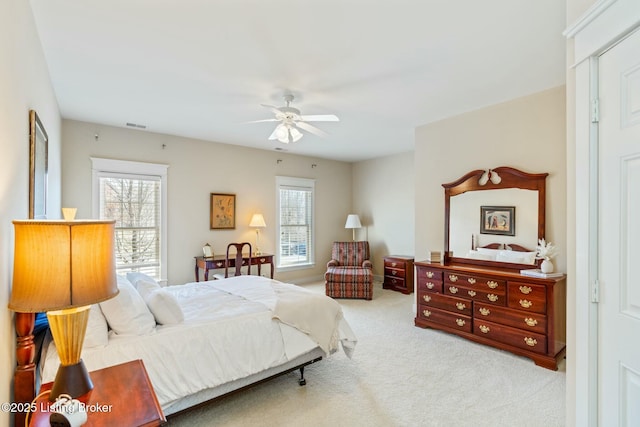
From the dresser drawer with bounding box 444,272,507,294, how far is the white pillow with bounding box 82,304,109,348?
10.9 ft

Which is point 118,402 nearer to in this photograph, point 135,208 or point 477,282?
point 477,282

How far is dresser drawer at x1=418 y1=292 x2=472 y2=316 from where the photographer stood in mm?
3558

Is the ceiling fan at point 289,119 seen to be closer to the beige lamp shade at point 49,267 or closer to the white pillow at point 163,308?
the white pillow at point 163,308

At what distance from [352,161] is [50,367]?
638cm

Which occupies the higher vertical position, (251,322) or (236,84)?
(236,84)

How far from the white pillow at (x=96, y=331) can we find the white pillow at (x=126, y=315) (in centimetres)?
4

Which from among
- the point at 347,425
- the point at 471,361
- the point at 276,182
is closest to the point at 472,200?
the point at 471,361

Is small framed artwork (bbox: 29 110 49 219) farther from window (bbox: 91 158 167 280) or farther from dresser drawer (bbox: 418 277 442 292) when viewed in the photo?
dresser drawer (bbox: 418 277 442 292)

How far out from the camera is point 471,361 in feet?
10.0

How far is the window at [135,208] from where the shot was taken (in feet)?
14.7

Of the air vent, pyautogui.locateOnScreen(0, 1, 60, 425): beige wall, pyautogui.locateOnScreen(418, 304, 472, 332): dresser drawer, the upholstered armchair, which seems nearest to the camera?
pyautogui.locateOnScreen(0, 1, 60, 425): beige wall

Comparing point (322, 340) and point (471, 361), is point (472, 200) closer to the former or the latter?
point (471, 361)

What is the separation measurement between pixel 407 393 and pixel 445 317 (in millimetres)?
1483

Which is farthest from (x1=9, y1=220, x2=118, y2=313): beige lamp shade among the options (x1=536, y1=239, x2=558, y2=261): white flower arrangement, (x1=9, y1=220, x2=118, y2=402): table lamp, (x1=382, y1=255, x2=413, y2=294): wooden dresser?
(x1=382, y1=255, x2=413, y2=294): wooden dresser
